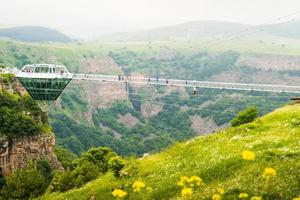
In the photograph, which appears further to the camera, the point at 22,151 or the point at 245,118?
the point at 22,151

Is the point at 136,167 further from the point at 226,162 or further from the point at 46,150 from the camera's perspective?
the point at 46,150

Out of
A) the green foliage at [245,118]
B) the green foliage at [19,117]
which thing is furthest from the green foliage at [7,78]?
the green foliage at [245,118]

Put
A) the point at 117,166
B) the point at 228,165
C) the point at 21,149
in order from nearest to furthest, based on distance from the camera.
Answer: the point at 228,165 < the point at 117,166 < the point at 21,149

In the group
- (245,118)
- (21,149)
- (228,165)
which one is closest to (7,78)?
(21,149)

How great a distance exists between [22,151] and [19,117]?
768 centimetres

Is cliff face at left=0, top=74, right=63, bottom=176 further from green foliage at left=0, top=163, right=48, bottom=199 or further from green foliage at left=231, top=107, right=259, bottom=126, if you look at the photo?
green foliage at left=231, top=107, right=259, bottom=126

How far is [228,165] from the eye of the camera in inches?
1532

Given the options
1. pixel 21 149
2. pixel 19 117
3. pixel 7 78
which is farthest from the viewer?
pixel 7 78

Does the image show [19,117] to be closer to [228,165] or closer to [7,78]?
[7,78]

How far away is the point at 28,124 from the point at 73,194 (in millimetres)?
71098

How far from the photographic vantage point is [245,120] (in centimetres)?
5578

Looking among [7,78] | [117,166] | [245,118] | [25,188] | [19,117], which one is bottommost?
[25,188]

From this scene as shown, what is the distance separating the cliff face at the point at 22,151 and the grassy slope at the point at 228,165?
198 feet

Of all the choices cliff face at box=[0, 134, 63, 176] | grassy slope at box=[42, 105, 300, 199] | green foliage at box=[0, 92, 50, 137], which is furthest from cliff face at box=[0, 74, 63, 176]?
grassy slope at box=[42, 105, 300, 199]
